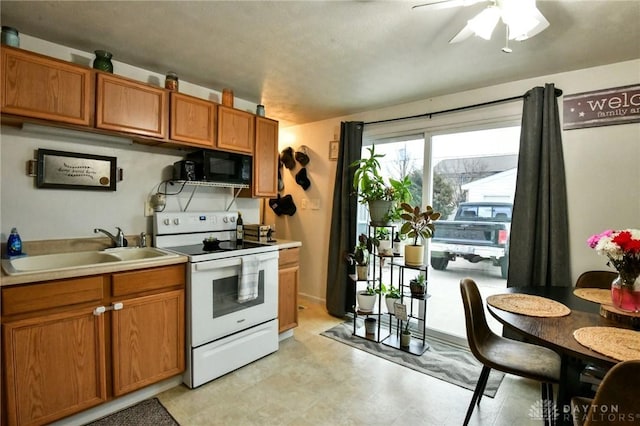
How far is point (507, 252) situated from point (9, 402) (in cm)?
345

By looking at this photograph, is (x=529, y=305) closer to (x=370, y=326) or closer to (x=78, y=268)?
(x=370, y=326)

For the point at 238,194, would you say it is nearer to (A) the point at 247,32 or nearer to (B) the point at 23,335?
(A) the point at 247,32

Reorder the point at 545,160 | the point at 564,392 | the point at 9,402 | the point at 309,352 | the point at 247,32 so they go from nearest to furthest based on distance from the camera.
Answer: the point at 564,392, the point at 9,402, the point at 247,32, the point at 545,160, the point at 309,352

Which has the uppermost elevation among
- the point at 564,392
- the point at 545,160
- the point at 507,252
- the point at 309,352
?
the point at 545,160

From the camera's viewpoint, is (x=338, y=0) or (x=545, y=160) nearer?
(x=338, y=0)

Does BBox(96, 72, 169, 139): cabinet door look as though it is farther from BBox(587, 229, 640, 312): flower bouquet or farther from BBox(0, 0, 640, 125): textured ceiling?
BBox(587, 229, 640, 312): flower bouquet

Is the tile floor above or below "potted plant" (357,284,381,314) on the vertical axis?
below

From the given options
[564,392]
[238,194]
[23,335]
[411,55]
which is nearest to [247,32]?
[411,55]

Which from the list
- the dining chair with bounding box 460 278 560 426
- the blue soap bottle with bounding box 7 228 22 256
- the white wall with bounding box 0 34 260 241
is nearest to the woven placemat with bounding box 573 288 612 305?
the dining chair with bounding box 460 278 560 426

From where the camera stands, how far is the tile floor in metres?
1.87

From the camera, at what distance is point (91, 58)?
2.22m

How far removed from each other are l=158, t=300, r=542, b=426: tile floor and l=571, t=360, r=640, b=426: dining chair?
1118 millimetres

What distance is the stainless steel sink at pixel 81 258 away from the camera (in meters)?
1.91

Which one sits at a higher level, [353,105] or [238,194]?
[353,105]
